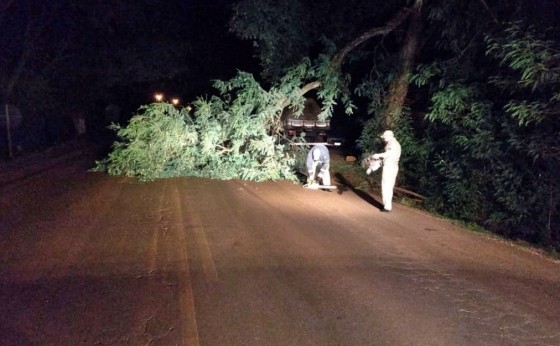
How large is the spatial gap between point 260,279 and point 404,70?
10477mm

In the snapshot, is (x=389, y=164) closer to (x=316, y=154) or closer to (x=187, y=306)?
(x=316, y=154)

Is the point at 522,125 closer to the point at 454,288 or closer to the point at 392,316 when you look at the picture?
the point at 454,288

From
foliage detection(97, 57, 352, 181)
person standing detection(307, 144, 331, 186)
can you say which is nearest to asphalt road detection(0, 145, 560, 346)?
person standing detection(307, 144, 331, 186)

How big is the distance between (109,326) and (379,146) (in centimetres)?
1179

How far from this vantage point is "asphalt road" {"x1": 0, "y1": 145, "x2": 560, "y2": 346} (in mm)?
4902

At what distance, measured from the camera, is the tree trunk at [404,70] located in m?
15.0

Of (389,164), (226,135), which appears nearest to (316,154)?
(389,164)

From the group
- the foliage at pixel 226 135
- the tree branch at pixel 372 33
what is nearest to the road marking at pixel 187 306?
the foliage at pixel 226 135

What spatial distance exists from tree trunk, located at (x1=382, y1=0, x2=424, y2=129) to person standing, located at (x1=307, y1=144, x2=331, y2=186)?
2.66 m

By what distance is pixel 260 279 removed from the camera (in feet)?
20.6

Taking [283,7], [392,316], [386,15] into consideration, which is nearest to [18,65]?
[283,7]

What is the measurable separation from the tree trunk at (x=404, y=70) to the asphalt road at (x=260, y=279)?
492 centimetres

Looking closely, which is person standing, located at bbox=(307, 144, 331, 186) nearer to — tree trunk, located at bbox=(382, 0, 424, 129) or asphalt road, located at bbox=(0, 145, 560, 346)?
asphalt road, located at bbox=(0, 145, 560, 346)

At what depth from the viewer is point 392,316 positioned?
17.3 ft
